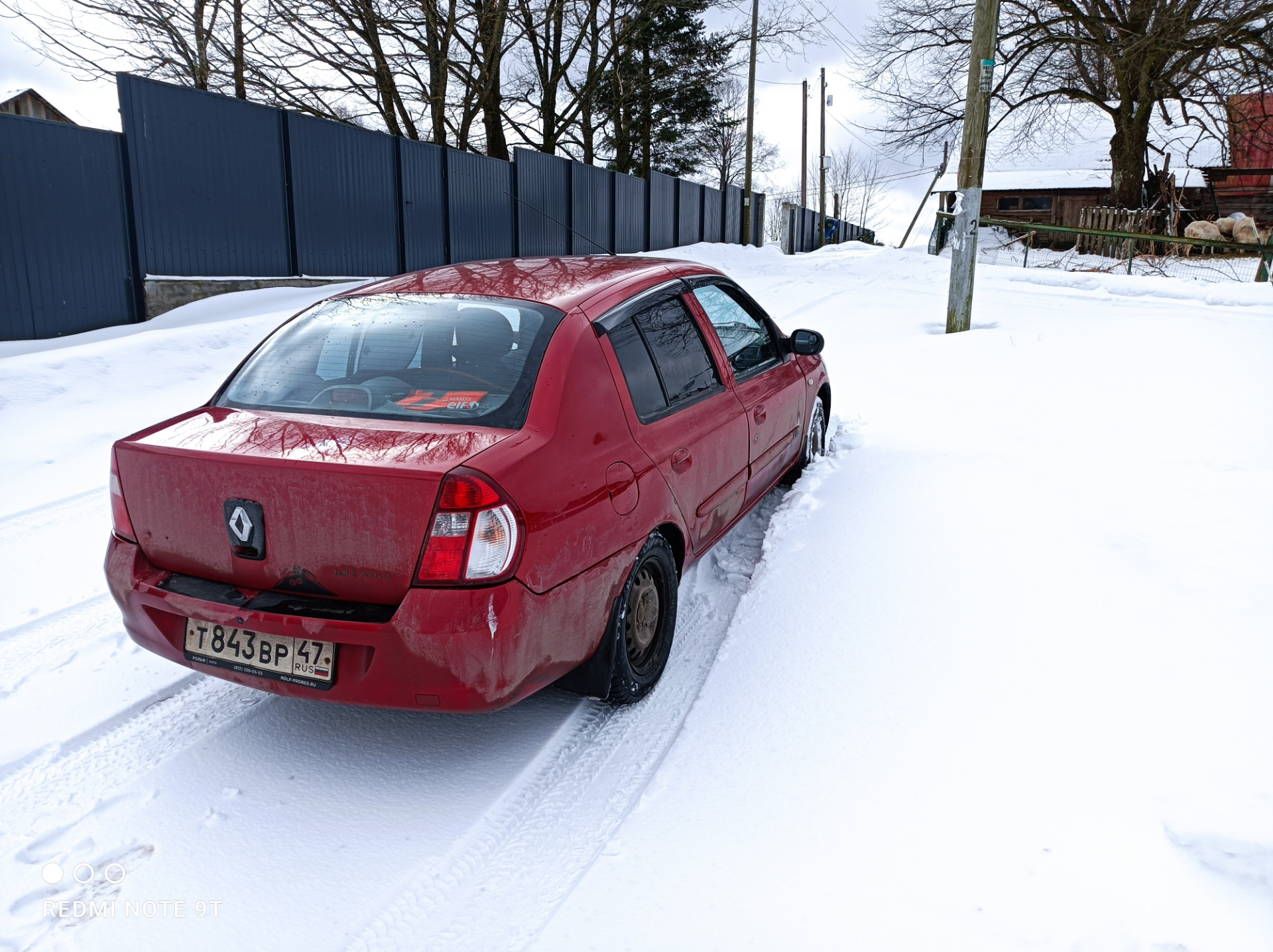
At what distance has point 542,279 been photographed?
11.3 feet

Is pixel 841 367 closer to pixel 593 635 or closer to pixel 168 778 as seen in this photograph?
pixel 593 635

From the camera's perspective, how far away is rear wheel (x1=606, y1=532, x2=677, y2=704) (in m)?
2.93

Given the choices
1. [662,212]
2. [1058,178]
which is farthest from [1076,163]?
[662,212]

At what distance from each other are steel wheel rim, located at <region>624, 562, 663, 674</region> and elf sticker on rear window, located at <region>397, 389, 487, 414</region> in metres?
0.79

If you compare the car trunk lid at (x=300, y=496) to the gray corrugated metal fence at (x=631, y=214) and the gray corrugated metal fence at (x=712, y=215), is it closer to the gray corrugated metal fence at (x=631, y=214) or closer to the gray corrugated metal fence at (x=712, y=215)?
the gray corrugated metal fence at (x=631, y=214)

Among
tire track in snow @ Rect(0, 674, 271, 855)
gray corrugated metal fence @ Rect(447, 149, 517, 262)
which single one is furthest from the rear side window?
gray corrugated metal fence @ Rect(447, 149, 517, 262)

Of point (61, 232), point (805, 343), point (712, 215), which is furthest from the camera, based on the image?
point (712, 215)

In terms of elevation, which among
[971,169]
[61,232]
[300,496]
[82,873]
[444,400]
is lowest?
[82,873]

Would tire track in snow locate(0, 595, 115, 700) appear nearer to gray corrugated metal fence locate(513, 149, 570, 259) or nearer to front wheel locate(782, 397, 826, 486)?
front wheel locate(782, 397, 826, 486)

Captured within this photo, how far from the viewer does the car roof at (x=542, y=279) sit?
3252 mm

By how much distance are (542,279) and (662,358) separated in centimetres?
56

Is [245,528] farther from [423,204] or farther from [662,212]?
[662,212]

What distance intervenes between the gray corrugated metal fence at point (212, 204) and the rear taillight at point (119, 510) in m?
8.02

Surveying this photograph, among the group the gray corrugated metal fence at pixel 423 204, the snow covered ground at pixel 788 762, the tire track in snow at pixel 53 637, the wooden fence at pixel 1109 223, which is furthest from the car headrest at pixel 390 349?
the wooden fence at pixel 1109 223
